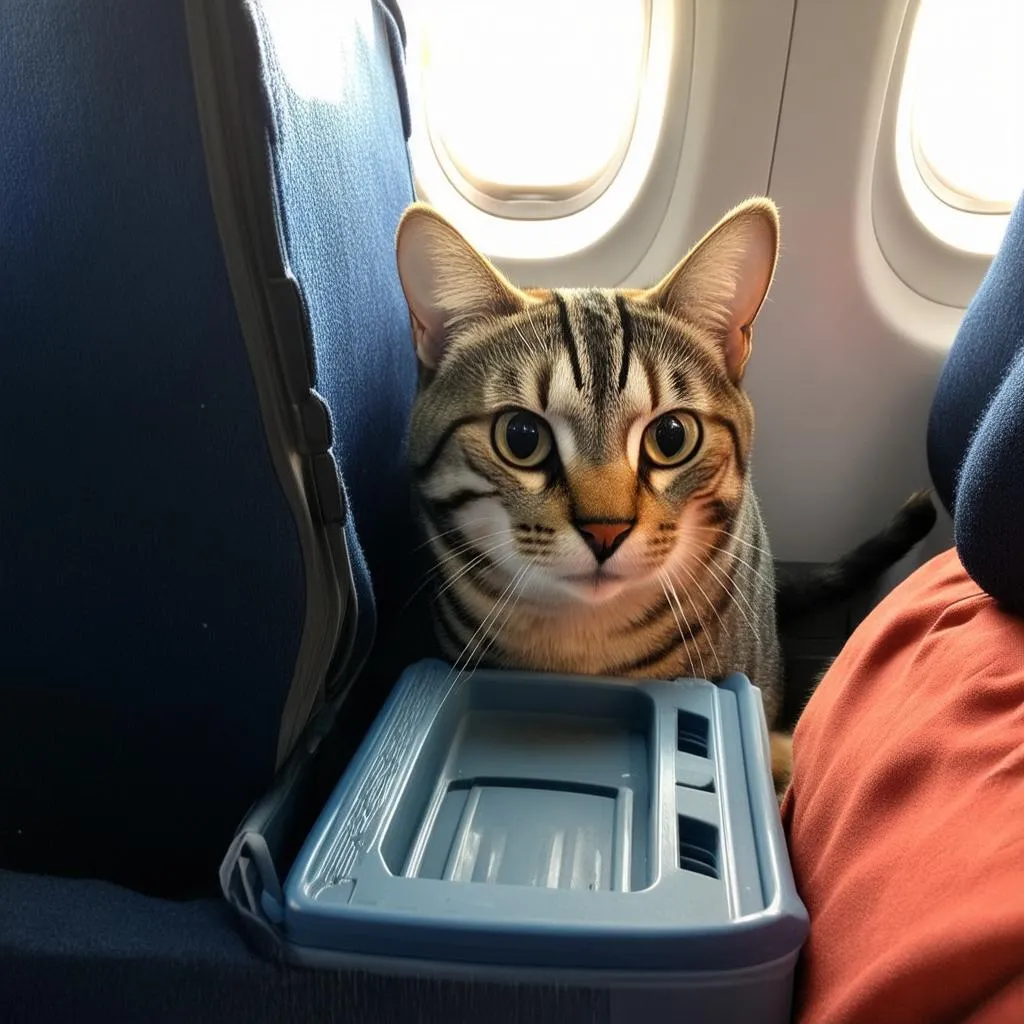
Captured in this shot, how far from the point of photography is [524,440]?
75cm

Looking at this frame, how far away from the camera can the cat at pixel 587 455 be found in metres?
0.73

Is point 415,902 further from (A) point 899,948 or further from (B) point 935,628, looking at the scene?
(B) point 935,628

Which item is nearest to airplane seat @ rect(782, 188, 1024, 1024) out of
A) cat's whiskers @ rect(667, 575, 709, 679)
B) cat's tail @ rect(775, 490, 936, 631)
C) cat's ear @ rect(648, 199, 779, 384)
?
cat's whiskers @ rect(667, 575, 709, 679)

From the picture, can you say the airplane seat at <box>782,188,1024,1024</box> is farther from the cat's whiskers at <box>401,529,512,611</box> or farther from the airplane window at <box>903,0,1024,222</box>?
the airplane window at <box>903,0,1024,222</box>

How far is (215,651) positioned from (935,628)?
47 centimetres

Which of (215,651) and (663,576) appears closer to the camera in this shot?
(215,651)

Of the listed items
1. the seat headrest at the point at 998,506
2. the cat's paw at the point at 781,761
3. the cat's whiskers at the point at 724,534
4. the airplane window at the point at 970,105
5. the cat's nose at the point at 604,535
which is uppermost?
the airplane window at the point at 970,105

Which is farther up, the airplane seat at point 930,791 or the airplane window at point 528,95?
the airplane window at point 528,95

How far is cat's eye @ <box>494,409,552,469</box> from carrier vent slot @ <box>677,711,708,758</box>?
24cm

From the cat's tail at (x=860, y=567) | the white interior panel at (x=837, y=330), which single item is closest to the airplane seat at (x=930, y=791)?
the cat's tail at (x=860, y=567)

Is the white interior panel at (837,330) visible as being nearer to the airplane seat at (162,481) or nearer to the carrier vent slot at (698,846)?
the airplane seat at (162,481)

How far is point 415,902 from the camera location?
0.51 metres

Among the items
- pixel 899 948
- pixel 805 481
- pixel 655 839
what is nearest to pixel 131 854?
pixel 655 839

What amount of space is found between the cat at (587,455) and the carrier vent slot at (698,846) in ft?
0.68
